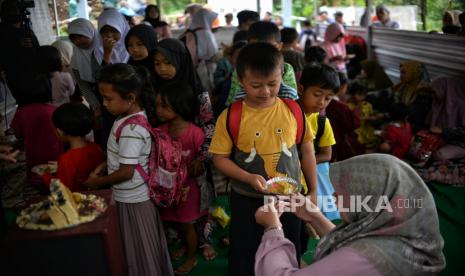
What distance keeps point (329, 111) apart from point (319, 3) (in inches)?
396

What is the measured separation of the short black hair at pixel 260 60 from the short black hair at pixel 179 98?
57cm

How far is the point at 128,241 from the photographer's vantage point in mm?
2215

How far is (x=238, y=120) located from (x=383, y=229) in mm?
825

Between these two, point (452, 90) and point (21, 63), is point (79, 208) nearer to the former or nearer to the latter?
point (21, 63)

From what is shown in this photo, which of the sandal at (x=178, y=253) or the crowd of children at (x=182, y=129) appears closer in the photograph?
the crowd of children at (x=182, y=129)

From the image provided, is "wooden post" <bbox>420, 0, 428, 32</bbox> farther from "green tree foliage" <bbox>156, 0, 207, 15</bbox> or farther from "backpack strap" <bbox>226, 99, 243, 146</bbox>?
"green tree foliage" <bbox>156, 0, 207, 15</bbox>

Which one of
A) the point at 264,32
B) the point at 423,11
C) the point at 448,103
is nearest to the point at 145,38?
the point at 264,32

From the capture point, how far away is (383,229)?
130cm

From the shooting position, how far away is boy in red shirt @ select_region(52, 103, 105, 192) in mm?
2293

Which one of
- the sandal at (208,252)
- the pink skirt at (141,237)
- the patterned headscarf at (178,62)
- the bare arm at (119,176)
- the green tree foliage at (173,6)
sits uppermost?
the green tree foliage at (173,6)

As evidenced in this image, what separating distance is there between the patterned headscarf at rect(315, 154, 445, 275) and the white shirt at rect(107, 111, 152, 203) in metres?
1.13

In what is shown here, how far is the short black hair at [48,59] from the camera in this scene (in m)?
3.26

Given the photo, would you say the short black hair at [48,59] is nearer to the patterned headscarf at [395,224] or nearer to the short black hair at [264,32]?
the short black hair at [264,32]

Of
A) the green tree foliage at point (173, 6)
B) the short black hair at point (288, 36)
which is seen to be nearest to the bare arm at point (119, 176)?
the short black hair at point (288, 36)
